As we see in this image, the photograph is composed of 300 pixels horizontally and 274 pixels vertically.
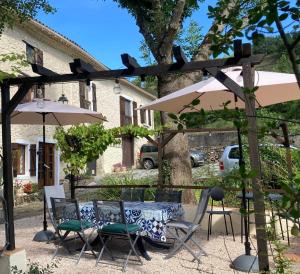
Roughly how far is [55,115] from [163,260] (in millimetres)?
3605

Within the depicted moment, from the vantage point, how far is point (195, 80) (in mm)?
10656

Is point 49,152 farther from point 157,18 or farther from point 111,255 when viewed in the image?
point 111,255

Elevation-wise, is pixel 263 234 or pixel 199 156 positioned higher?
pixel 199 156

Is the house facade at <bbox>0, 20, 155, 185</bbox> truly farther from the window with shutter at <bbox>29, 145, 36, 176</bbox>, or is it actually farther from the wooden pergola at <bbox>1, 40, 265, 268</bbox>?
the wooden pergola at <bbox>1, 40, 265, 268</bbox>

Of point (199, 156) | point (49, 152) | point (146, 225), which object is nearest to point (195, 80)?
point (146, 225)

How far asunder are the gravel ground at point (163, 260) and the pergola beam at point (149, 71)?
2.24 meters

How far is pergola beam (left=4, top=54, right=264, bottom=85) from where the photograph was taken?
4277 mm

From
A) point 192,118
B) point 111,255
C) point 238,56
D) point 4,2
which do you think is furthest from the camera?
point 4,2

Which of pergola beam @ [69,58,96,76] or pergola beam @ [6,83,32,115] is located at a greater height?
pergola beam @ [69,58,96,76]

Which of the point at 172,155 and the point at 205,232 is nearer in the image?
the point at 205,232

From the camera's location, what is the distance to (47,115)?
25.8 feet

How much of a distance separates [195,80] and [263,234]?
7115 mm

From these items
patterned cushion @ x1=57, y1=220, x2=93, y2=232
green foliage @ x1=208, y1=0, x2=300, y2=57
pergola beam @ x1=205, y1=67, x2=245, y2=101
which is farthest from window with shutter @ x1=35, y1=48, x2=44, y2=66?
green foliage @ x1=208, y1=0, x2=300, y2=57

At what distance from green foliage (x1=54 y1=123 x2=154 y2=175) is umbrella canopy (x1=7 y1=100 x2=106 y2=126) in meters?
0.68
